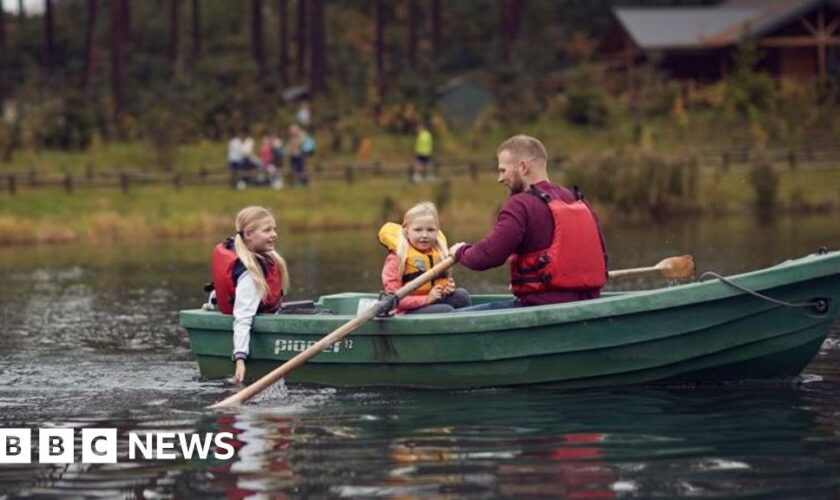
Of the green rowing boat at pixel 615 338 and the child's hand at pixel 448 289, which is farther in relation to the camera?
the child's hand at pixel 448 289

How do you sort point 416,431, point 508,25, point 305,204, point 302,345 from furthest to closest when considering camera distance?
point 508,25
point 305,204
point 302,345
point 416,431

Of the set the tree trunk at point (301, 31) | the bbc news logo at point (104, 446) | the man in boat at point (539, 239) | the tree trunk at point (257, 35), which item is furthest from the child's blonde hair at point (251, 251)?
the tree trunk at point (301, 31)

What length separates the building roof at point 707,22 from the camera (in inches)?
2436

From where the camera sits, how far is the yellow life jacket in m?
14.8

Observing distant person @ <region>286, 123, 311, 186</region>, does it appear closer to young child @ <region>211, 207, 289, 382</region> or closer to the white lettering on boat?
young child @ <region>211, 207, 289, 382</region>

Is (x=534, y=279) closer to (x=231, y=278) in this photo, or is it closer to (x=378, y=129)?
(x=231, y=278)

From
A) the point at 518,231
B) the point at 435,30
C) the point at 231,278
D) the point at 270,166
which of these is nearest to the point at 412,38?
the point at 435,30

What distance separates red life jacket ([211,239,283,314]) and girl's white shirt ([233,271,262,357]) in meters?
0.10

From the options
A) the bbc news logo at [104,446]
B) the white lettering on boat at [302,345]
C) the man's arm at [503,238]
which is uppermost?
the man's arm at [503,238]

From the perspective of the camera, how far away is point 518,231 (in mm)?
13781

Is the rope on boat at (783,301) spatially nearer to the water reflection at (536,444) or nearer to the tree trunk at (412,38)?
the water reflection at (536,444)

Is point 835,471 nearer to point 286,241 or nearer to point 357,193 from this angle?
point 286,241

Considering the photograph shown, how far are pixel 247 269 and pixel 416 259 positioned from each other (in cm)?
133

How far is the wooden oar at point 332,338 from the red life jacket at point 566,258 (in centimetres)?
56
